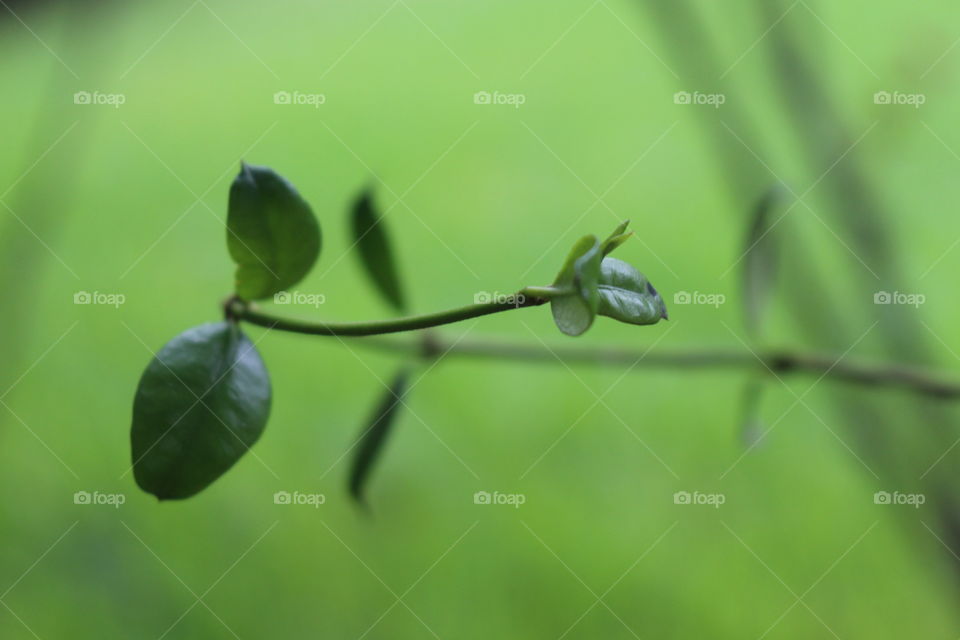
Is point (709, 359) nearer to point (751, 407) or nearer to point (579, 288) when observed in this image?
point (751, 407)

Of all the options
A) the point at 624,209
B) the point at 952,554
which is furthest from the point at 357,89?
the point at 952,554

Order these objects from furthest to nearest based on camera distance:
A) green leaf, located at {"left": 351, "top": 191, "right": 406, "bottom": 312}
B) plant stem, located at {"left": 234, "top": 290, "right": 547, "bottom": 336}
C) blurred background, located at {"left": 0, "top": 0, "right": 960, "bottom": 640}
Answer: blurred background, located at {"left": 0, "top": 0, "right": 960, "bottom": 640}
green leaf, located at {"left": 351, "top": 191, "right": 406, "bottom": 312}
plant stem, located at {"left": 234, "top": 290, "right": 547, "bottom": 336}

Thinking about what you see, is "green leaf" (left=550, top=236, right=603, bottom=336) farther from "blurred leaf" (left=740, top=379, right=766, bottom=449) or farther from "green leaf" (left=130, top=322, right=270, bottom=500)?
"blurred leaf" (left=740, top=379, right=766, bottom=449)

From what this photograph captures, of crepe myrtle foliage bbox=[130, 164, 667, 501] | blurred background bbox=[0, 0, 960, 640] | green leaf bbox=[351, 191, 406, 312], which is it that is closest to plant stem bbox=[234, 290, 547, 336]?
crepe myrtle foliage bbox=[130, 164, 667, 501]

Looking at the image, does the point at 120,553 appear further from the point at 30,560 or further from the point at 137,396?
the point at 137,396

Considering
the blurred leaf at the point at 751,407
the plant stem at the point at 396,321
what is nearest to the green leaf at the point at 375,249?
the plant stem at the point at 396,321

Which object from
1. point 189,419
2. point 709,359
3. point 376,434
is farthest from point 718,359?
point 189,419

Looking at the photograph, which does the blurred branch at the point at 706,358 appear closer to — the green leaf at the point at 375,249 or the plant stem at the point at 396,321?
the green leaf at the point at 375,249
